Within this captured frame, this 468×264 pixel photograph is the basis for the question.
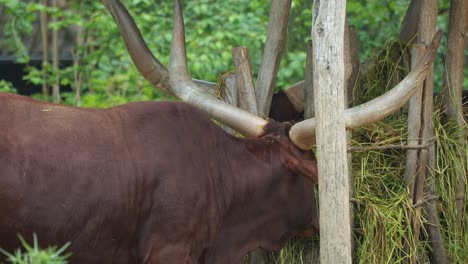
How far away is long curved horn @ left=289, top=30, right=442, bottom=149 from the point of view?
17.4 ft

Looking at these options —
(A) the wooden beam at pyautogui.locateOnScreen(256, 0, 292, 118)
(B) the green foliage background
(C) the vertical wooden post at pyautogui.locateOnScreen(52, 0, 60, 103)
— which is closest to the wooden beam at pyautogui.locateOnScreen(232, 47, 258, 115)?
(A) the wooden beam at pyautogui.locateOnScreen(256, 0, 292, 118)

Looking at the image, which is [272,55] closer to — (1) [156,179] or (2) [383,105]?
(2) [383,105]

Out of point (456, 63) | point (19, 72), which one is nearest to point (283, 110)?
point (456, 63)

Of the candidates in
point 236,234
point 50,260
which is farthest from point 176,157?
point 50,260

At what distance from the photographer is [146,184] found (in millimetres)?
5398

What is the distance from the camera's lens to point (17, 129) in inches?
201

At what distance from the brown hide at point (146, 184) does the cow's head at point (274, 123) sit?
1 centimetres

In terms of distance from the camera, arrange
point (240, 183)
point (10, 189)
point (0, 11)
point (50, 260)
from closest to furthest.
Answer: point (50, 260) → point (10, 189) → point (240, 183) → point (0, 11)

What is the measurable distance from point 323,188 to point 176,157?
0.95 meters

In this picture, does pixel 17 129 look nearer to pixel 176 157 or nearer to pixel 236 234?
pixel 176 157

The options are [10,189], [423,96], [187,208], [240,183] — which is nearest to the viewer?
[10,189]

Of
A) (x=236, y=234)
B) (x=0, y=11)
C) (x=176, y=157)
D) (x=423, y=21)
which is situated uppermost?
(x=0, y=11)

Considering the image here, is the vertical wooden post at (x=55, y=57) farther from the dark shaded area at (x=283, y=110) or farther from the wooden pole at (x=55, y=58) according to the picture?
the dark shaded area at (x=283, y=110)

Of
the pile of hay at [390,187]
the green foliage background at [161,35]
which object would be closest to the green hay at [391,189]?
the pile of hay at [390,187]
